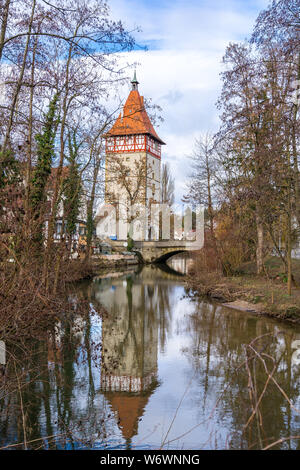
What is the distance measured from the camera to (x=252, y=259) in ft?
78.0

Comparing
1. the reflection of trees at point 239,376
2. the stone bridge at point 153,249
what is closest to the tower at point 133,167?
the stone bridge at point 153,249

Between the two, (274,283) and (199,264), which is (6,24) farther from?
(199,264)

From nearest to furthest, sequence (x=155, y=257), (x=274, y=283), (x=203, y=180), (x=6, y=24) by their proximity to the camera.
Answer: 1. (x=6, y=24)
2. (x=274, y=283)
3. (x=203, y=180)
4. (x=155, y=257)

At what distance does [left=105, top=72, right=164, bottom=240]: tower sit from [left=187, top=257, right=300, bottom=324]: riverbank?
19.8ft

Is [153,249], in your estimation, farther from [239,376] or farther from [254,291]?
[239,376]

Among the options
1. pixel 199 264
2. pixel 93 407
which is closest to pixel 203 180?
pixel 199 264

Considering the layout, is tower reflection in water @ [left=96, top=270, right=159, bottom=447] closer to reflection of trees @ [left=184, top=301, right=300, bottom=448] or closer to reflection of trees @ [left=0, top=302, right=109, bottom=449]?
reflection of trees @ [left=0, top=302, right=109, bottom=449]

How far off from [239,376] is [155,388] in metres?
1.54

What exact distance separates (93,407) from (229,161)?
720 inches

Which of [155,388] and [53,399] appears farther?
[155,388]

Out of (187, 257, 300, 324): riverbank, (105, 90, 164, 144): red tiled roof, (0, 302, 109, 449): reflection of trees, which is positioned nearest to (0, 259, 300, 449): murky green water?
(0, 302, 109, 449): reflection of trees

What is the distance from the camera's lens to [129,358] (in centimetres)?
938

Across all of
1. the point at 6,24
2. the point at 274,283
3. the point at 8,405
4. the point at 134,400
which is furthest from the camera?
the point at 274,283

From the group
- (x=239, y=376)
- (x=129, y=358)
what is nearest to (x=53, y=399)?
(x=129, y=358)
